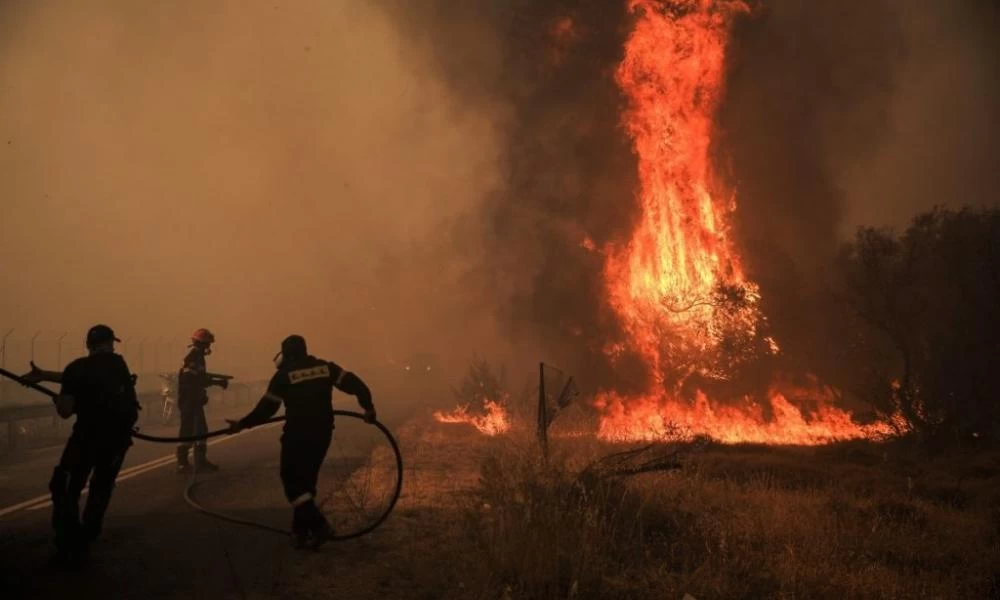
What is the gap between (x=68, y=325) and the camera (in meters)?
138

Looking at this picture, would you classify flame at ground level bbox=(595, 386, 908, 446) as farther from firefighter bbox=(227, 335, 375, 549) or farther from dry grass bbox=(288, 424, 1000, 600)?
firefighter bbox=(227, 335, 375, 549)

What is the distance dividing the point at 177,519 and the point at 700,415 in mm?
15787

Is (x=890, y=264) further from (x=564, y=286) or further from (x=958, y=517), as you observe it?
(x=958, y=517)

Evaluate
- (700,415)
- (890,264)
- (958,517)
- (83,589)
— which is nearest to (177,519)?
(83,589)

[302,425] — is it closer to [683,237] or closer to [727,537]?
[727,537]

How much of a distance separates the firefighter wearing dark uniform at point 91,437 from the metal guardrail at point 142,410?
13024 millimetres

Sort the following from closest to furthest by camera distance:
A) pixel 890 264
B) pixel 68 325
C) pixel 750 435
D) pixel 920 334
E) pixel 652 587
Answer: pixel 652 587
pixel 750 435
pixel 920 334
pixel 890 264
pixel 68 325

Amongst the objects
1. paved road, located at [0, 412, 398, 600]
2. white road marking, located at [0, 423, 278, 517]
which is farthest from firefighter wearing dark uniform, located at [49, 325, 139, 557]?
white road marking, located at [0, 423, 278, 517]

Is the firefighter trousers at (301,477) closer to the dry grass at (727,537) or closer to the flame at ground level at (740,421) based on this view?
the dry grass at (727,537)

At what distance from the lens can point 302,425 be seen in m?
7.09

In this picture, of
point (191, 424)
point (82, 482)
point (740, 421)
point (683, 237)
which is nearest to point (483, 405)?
point (740, 421)

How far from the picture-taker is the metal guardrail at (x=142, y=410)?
1756 centimetres

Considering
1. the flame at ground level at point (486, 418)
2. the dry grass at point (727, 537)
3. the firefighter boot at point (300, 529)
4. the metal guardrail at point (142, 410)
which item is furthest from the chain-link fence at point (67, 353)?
the dry grass at point (727, 537)

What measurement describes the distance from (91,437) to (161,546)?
1.45m
